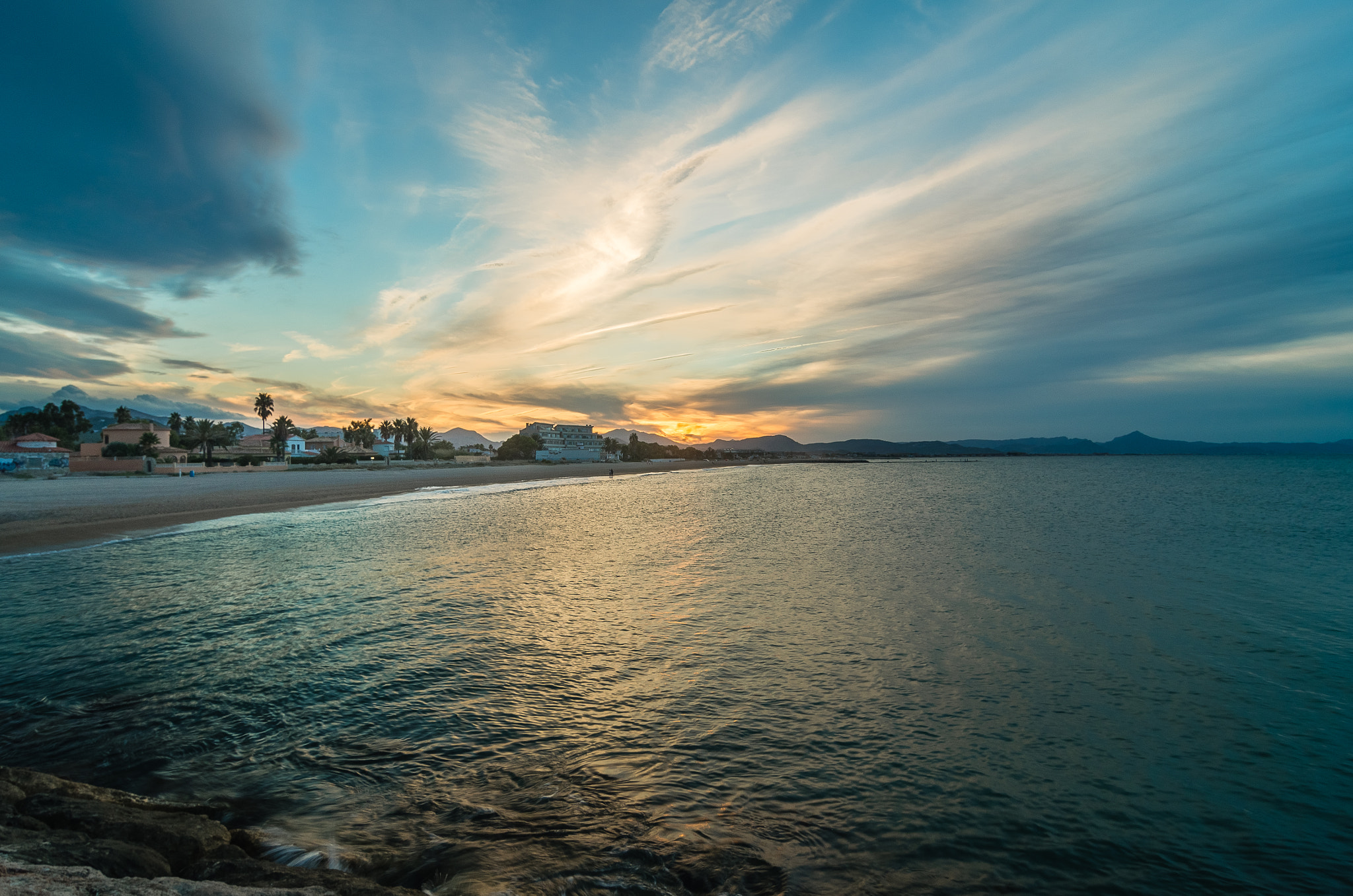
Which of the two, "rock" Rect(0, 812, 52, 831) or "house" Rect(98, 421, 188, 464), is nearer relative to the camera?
"rock" Rect(0, 812, 52, 831)

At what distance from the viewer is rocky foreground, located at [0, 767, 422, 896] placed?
386 centimetres

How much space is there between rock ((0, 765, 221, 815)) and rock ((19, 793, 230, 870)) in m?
0.43

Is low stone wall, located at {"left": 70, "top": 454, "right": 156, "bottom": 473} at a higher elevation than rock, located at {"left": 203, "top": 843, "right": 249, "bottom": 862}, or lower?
higher

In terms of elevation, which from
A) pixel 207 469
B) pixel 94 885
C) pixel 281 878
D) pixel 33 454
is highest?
pixel 33 454

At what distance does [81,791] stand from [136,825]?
1.85 metres

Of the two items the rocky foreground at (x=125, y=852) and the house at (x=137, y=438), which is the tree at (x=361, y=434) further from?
the rocky foreground at (x=125, y=852)

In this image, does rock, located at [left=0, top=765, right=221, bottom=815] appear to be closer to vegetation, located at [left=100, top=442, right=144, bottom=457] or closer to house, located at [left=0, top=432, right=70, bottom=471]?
house, located at [left=0, top=432, right=70, bottom=471]

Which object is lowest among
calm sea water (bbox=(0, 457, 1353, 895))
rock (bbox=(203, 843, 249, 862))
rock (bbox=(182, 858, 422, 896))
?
calm sea water (bbox=(0, 457, 1353, 895))

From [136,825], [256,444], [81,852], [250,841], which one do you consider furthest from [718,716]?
[256,444]

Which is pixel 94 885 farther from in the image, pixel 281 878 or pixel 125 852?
pixel 281 878

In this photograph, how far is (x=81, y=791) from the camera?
20.0 feet

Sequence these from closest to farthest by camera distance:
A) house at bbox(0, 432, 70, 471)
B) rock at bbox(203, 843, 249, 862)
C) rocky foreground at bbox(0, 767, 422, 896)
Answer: rocky foreground at bbox(0, 767, 422, 896) → rock at bbox(203, 843, 249, 862) → house at bbox(0, 432, 70, 471)

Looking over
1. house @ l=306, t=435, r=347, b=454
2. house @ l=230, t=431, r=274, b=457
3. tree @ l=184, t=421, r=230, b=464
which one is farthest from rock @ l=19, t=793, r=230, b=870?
house @ l=306, t=435, r=347, b=454

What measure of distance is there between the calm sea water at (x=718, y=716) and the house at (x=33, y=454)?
307 feet
